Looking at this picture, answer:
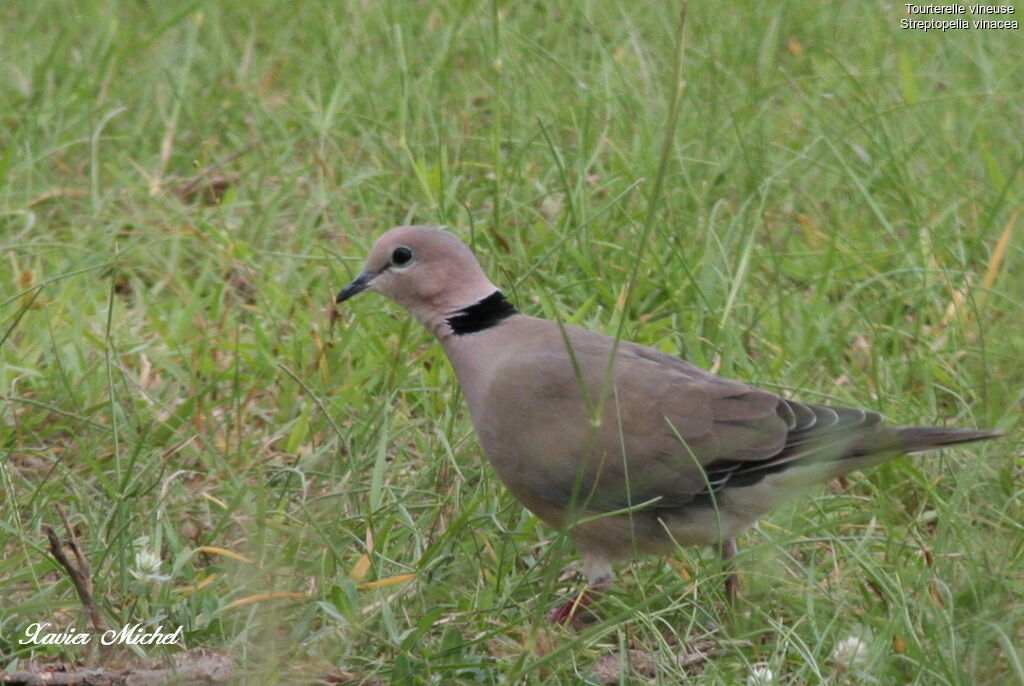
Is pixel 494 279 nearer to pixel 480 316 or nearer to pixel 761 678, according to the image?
pixel 480 316

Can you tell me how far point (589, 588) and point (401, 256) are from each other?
44.7 inches

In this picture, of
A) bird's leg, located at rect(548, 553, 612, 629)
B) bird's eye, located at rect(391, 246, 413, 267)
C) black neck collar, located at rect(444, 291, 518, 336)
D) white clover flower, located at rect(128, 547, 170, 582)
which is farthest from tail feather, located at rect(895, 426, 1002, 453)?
white clover flower, located at rect(128, 547, 170, 582)

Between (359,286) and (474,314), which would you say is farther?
(359,286)

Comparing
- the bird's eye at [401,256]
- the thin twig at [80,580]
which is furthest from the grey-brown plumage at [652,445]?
the thin twig at [80,580]

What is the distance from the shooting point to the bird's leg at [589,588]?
388 cm

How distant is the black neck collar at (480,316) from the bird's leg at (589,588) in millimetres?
719

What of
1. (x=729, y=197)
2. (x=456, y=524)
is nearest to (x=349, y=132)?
(x=729, y=197)

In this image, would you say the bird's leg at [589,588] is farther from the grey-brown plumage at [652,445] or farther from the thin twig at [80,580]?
the thin twig at [80,580]

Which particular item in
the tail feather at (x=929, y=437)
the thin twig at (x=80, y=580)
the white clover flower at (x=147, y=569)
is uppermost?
the thin twig at (x=80, y=580)

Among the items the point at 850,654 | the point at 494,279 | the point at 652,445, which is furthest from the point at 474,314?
the point at 850,654

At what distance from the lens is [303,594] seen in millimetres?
3580

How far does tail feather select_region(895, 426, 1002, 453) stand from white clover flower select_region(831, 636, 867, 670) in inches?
21.7

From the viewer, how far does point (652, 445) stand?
3842mm

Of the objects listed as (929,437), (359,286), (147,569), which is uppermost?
(359,286)
